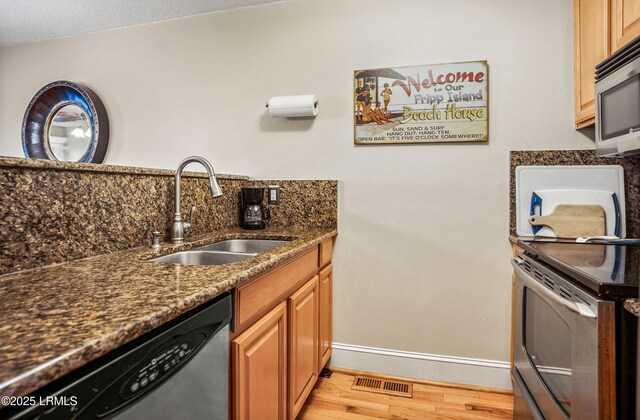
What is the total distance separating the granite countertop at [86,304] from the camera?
48 cm

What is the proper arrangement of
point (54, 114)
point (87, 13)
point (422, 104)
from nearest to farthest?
point (422, 104) → point (87, 13) → point (54, 114)

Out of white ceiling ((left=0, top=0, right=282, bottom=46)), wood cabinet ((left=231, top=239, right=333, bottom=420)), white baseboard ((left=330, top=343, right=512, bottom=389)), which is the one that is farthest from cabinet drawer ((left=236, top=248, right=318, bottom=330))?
white ceiling ((left=0, top=0, right=282, bottom=46))

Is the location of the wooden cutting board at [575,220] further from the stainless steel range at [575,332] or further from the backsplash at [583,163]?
the stainless steel range at [575,332]

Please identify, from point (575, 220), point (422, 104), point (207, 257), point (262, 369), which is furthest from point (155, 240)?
point (575, 220)

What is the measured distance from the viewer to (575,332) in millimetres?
989

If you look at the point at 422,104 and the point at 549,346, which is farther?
the point at 422,104

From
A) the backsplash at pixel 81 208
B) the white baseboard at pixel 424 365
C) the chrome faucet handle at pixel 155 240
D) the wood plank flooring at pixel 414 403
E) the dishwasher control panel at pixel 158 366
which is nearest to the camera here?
the dishwasher control panel at pixel 158 366

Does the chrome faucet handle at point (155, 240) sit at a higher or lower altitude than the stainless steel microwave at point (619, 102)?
lower

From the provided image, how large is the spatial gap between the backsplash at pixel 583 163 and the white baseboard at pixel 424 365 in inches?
30.8

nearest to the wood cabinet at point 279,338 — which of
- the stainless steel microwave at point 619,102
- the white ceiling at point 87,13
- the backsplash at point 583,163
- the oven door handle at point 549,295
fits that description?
the oven door handle at point 549,295

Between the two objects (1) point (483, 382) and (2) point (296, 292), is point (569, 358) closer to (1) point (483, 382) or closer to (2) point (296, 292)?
(2) point (296, 292)

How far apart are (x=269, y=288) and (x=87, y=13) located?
99.7 inches

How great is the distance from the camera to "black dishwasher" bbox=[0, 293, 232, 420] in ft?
1.66

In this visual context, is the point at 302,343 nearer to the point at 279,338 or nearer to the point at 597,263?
the point at 279,338
